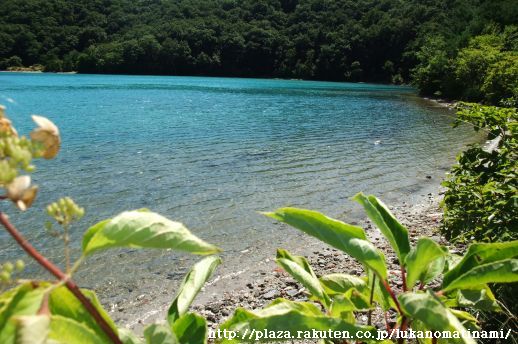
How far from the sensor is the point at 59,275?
776 mm

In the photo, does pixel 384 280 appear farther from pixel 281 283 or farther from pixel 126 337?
pixel 281 283

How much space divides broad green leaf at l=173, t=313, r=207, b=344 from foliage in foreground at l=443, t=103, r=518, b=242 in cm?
309

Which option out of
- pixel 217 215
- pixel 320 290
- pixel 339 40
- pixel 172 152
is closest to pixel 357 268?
pixel 217 215

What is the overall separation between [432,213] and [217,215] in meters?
6.11

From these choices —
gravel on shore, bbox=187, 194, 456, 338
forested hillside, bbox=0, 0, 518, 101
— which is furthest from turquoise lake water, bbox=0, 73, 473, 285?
forested hillside, bbox=0, 0, 518, 101

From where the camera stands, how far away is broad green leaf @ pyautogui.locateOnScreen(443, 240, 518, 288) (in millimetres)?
1420

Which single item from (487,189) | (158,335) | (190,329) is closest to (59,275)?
(158,335)

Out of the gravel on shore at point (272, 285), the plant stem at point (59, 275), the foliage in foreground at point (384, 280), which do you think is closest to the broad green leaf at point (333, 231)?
the foliage in foreground at point (384, 280)

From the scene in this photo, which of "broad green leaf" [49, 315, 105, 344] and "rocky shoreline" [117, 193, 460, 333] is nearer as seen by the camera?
"broad green leaf" [49, 315, 105, 344]

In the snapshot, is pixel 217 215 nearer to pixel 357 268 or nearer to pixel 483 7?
pixel 357 268

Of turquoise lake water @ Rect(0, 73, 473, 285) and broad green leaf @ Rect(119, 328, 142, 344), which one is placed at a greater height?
broad green leaf @ Rect(119, 328, 142, 344)

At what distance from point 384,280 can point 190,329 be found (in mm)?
655

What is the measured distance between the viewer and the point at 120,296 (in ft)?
25.2

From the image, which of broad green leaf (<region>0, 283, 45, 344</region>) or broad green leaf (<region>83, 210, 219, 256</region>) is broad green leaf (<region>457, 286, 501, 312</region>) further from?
broad green leaf (<region>0, 283, 45, 344</region>)
